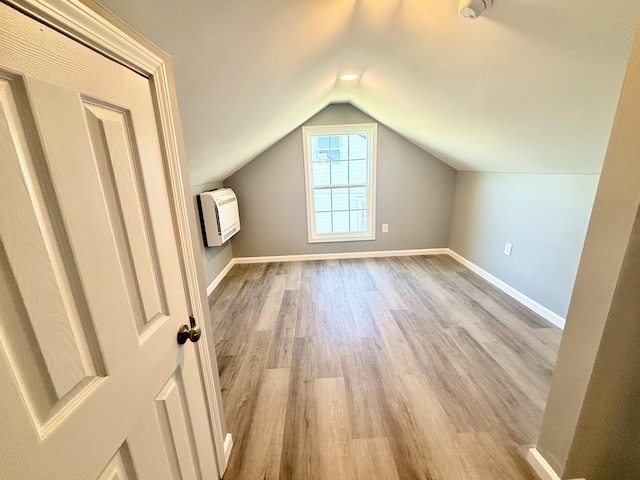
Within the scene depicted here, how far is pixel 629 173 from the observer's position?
0.79 meters

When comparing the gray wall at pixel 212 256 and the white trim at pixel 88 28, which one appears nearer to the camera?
the white trim at pixel 88 28

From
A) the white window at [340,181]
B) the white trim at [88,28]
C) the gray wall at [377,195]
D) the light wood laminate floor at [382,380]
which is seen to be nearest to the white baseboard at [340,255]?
the gray wall at [377,195]

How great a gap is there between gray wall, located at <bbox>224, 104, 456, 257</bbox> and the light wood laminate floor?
1080mm

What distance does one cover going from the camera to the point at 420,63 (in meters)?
1.67

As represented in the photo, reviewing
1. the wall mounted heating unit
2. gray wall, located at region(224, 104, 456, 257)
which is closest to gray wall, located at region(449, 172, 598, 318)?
gray wall, located at region(224, 104, 456, 257)

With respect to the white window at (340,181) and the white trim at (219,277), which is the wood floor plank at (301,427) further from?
the white window at (340,181)

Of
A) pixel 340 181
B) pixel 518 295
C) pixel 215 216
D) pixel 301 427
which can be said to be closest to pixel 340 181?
pixel 340 181

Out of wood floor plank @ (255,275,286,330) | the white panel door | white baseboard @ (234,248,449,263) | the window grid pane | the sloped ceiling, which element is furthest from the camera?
white baseboard @ (234,248,449,263)

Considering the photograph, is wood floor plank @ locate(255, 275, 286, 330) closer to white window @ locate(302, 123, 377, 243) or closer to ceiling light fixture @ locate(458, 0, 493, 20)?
white window @ locate(302, 123, 377, 243)

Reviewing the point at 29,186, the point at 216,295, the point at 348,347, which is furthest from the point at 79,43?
the point at 216,295

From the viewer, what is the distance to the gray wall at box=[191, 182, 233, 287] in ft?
9.54

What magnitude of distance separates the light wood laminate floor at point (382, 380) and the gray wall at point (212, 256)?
1.09 feet

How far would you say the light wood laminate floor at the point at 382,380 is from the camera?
1.23 metres

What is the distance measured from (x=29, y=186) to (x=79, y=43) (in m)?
0.31
